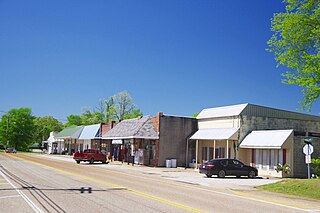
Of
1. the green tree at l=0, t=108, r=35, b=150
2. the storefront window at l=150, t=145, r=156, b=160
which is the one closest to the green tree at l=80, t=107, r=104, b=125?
the green tree at l=0, t=108, r=35, b=150

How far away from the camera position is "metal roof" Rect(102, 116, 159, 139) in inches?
1674

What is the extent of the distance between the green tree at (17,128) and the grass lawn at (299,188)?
9521 centimetres

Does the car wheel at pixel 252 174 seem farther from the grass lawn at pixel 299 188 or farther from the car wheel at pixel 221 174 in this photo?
the grass lawn at pixel 299 188

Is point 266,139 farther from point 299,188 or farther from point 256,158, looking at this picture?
point 299,188

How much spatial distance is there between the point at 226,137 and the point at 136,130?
40.2 feet

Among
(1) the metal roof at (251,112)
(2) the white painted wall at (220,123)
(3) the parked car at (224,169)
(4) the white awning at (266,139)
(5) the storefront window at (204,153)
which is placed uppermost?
(1) the metal roof at (251,112)

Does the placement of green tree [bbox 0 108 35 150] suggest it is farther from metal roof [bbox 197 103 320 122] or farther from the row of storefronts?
metal roof [bbox 197 103 320 122]

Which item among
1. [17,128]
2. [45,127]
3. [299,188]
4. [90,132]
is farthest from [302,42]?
[45,127]

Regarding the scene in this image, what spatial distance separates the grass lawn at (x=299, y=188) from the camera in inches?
708

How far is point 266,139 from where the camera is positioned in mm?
32750

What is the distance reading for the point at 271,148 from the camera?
31.5 meters

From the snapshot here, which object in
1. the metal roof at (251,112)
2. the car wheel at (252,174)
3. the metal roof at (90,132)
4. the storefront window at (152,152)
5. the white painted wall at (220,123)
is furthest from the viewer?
the metal roof at (90,132)

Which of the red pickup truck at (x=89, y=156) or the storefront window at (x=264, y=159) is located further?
the red pickup truck at (x=89, y=156)

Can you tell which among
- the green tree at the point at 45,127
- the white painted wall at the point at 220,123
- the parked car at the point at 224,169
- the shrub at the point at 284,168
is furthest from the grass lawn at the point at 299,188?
the green tree at the point at 45,127
